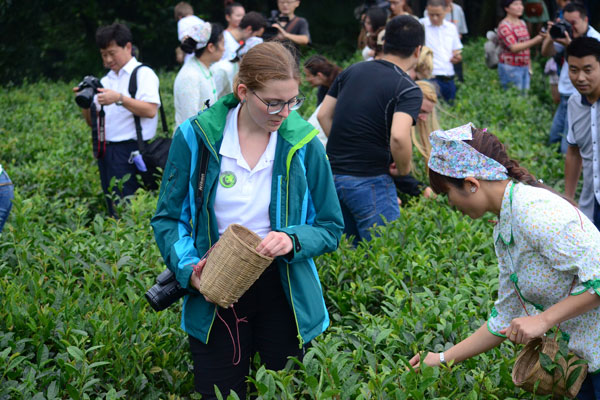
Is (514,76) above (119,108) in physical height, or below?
below

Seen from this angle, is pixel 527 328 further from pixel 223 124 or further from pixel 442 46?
pixel 442 46

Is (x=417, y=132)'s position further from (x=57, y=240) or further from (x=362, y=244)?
(x=57, y=240)

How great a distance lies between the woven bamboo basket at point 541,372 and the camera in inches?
107

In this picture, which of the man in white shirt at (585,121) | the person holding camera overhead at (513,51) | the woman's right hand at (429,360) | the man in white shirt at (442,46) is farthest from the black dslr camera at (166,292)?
the person holding camera overhead at (513,51)

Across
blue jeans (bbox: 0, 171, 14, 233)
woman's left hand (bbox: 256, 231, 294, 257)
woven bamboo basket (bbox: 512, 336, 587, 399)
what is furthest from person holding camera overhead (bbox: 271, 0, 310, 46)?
woven bamboo basket (bbox: 512, 336, 587, 399)

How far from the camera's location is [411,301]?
4.05 meters

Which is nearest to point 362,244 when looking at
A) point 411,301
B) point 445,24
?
point 411,301

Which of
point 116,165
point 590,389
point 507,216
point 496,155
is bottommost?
point 116,165

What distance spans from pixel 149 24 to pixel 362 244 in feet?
58.5

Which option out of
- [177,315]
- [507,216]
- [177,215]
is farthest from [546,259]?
[177,315]

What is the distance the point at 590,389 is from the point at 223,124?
73.6 inches

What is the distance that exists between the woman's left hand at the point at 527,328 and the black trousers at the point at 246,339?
99cm

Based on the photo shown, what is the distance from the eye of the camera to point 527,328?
2564 millimetres

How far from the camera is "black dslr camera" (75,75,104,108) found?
19.6 feet
